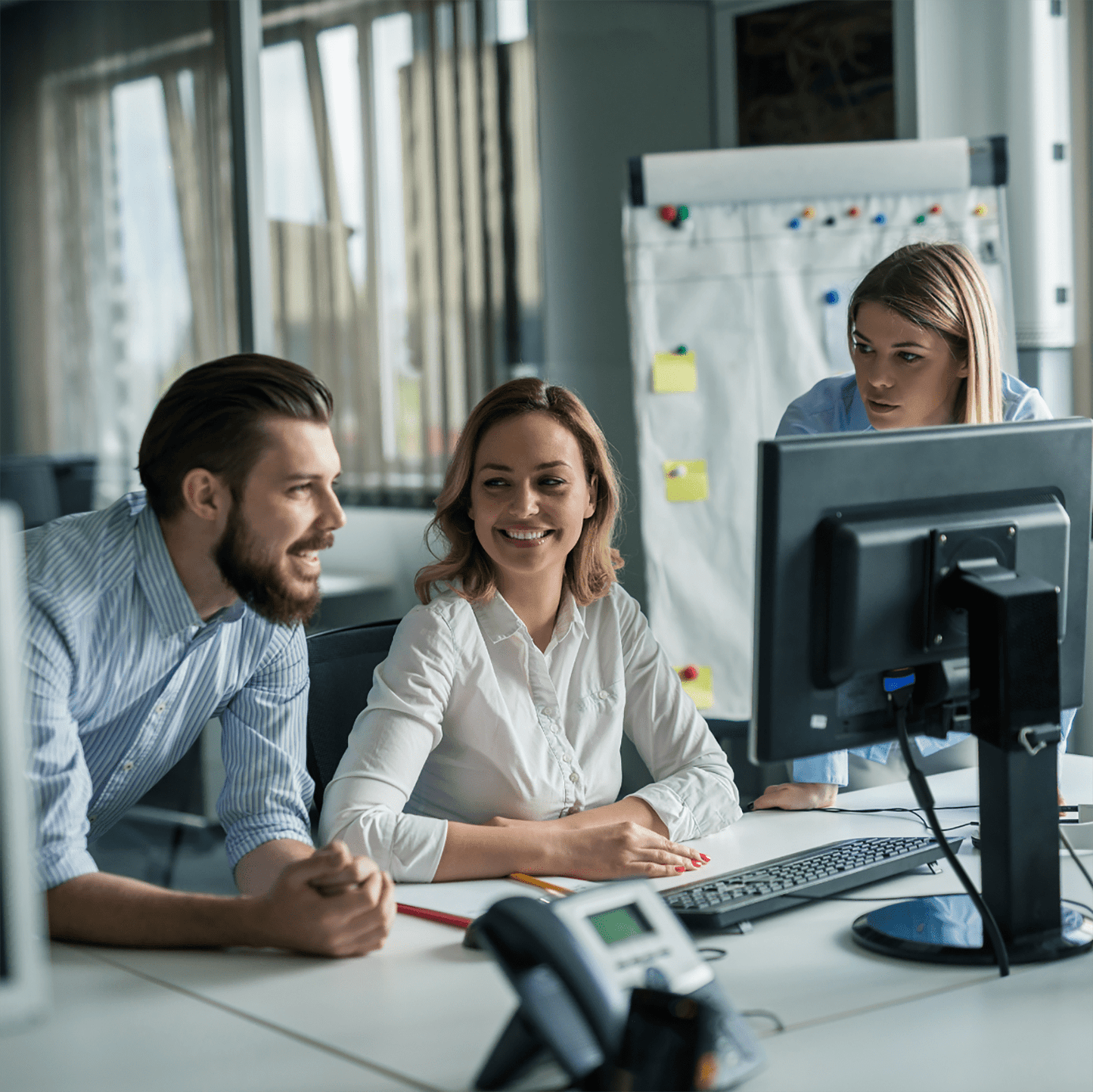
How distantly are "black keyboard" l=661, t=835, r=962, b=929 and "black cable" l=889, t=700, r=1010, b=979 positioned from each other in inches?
5.1

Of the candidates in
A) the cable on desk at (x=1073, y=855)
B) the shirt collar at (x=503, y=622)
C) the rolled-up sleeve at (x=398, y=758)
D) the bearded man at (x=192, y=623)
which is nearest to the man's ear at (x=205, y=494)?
the bearded man at (x=192, y=623)

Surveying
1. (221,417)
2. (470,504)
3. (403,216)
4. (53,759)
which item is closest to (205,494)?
(221,417)

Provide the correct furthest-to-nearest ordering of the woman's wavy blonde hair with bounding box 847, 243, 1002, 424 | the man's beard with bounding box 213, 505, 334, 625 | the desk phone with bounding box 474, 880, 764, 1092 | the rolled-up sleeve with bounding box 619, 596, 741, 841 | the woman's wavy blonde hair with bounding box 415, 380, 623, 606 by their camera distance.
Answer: the woman's wavy blonde hair with bounding box 847, 243, 1002, 424 < the woman's wavy blonde hair with bounding box 415, 380, 623, 606 < the rolled-up sleeve with bounding box 619, 596, 741, 841 < the man's beard with bounding box 213, 505, 334, 625 < the desk phone with bounding box 474, 880, 764, 1092

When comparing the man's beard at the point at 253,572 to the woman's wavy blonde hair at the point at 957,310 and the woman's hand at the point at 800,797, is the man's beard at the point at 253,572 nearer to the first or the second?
the woman's hand at the point at 800,797

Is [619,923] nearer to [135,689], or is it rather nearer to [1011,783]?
[1011,783]

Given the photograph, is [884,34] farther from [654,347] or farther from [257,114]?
[257,114]

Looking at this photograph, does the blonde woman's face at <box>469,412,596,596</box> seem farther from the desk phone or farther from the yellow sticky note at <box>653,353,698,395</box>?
the yellow sticky note at <box>653,353,698,395</box>

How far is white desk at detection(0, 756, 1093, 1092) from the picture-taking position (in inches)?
39.5

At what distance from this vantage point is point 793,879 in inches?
55.3

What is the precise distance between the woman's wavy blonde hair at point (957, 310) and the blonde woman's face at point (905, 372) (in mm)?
13

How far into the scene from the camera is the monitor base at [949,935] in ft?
4.03

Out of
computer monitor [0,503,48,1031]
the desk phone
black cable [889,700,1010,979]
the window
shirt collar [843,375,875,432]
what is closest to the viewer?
computer monitor [0,503,48,1031]

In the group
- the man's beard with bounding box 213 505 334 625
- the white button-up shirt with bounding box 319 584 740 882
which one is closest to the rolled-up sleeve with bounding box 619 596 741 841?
the white button-up shirt with bounding box 319 584 740 882

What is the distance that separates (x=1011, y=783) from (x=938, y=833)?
9cm
